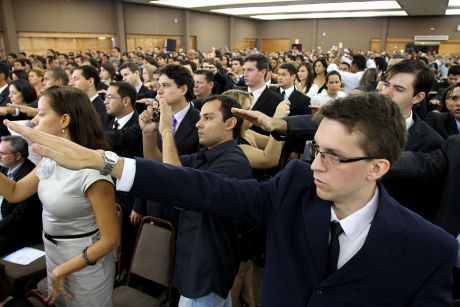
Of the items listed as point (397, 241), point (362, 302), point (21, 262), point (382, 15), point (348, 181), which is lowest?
point (21, 262)

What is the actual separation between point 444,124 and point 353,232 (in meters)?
2.12

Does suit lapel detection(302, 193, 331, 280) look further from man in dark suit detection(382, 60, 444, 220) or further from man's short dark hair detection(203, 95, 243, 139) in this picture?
man's short dark hair detection(203, 95, 243, 139)

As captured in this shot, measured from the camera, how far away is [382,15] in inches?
794

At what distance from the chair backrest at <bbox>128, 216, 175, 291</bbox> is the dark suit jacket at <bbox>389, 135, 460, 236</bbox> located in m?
1.30

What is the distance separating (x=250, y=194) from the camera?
1.18 meters

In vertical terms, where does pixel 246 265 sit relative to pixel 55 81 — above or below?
below

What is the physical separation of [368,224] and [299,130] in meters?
0.74

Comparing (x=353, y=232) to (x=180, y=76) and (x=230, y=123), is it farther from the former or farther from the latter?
(x=180, y=76)

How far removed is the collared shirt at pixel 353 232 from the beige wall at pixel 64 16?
14.2m

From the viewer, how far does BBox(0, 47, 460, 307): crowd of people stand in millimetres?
996

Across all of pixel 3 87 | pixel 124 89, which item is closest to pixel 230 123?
pixel 124 89

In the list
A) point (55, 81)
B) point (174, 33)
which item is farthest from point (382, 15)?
point (55, 81)

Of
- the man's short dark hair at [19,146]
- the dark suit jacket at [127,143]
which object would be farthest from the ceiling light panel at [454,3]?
the man's short dark hair at [19,146]

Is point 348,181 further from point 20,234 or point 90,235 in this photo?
point 20,234
